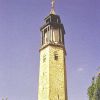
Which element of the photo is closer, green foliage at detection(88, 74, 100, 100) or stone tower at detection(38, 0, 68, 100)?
green foliage at detection(88, 74, 100, 100)

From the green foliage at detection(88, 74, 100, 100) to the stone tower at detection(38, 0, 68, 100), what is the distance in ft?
14.7

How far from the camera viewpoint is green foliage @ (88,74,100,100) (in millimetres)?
22503

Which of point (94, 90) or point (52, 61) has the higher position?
point (52, 61)

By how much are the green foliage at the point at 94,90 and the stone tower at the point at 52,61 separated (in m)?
4.48

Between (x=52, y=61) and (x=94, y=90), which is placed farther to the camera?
(x=52, y=61)

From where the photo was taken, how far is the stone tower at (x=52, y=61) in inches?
1071

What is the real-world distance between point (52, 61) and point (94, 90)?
7.30 meters

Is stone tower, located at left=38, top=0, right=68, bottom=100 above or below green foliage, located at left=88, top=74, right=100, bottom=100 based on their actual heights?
above

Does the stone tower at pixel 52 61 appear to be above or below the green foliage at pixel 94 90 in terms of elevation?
above

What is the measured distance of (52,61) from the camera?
28906mm

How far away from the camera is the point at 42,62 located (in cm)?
2978

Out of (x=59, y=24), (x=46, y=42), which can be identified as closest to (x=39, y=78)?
(x=46, y=42)

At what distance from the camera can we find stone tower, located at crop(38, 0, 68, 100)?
27.2 meters

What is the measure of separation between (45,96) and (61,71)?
3.44m
